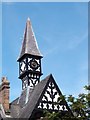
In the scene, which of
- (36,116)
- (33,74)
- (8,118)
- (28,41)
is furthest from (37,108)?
(28,41)

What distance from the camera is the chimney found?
107 ft

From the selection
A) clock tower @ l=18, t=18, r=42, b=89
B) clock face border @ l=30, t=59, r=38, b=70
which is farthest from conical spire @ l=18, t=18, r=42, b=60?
clock face border @ l=30, t=59, r=38, b=70

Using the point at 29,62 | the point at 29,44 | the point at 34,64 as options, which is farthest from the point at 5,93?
the point at 29,44

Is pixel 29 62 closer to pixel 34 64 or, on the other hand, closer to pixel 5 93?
pixel 34 64

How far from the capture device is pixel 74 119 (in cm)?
1895

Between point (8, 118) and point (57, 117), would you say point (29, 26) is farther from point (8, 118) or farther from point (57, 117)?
point (57, 117)

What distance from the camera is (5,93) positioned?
33.0m

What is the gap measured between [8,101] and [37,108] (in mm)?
3702

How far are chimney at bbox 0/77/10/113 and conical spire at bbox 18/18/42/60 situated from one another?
5209 millimetres

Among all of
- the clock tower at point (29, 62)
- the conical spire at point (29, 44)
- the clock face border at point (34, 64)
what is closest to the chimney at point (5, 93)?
the clock tower at point (29, 62)

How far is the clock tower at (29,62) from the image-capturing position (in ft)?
121

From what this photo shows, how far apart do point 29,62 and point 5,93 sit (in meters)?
5.47

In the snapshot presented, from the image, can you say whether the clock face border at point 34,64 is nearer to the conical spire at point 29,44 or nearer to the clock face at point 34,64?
the clock face at point 34,64

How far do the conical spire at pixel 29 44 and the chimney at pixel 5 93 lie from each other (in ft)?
17.1
